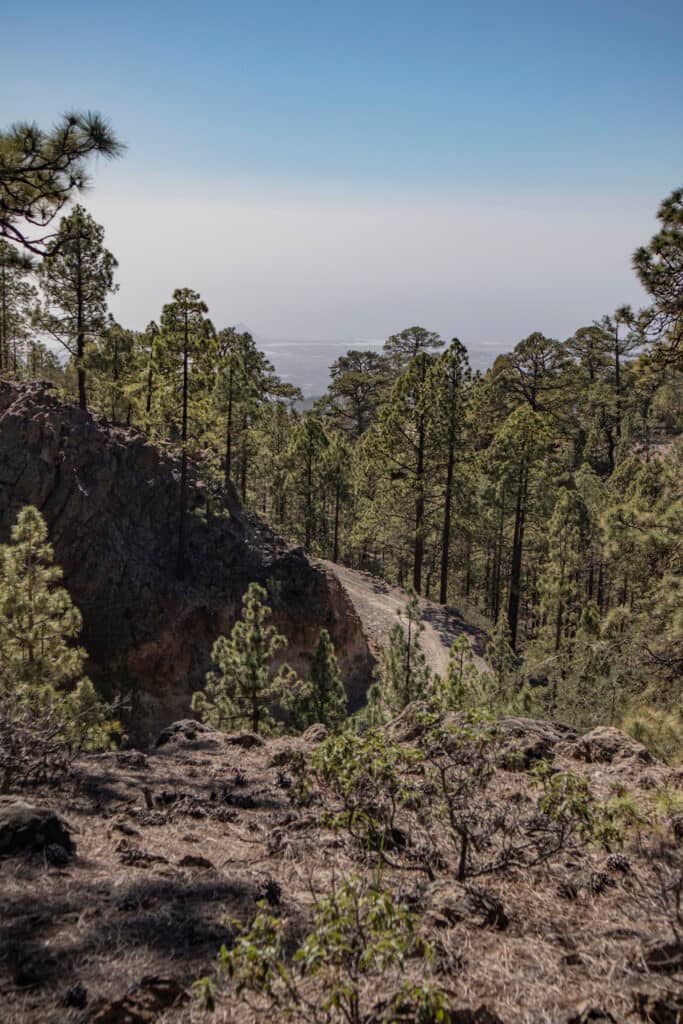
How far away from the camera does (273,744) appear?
9375mm

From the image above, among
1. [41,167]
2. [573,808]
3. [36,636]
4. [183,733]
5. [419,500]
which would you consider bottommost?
[183,733]

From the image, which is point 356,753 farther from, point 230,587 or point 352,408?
point 352,408

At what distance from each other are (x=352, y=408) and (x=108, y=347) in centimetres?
3184

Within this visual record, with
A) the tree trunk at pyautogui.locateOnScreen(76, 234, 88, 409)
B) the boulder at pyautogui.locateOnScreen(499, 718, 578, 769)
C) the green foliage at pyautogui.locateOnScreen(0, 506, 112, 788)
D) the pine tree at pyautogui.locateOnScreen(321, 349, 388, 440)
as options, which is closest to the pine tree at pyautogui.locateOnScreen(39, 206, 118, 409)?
the tree trunk at pyautogui.locateOnScreen(76, 234, 88, 409)

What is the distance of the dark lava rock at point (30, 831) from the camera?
15.0 feet

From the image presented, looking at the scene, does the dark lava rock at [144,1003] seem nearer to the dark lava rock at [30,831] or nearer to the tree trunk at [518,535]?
the dark lava rock at [30,831]

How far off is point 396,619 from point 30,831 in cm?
2337

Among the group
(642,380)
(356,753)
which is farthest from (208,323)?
(356,753)

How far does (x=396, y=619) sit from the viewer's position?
27.4 m

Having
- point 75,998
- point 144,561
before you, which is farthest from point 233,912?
point 144,561

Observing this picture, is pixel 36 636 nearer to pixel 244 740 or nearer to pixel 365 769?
pixel 244 740

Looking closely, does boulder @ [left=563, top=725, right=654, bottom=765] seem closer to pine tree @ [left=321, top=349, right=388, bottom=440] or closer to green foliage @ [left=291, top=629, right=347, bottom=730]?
green foliage @ [left=291, top=629, right=347, bottom=730]

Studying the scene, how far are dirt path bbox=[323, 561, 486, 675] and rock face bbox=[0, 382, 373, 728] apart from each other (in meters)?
2.22

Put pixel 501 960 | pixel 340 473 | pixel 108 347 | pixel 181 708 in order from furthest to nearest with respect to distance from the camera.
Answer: pixel 340 473 < pixel 108 347 < pixel 181 708 < pixel 501 960
